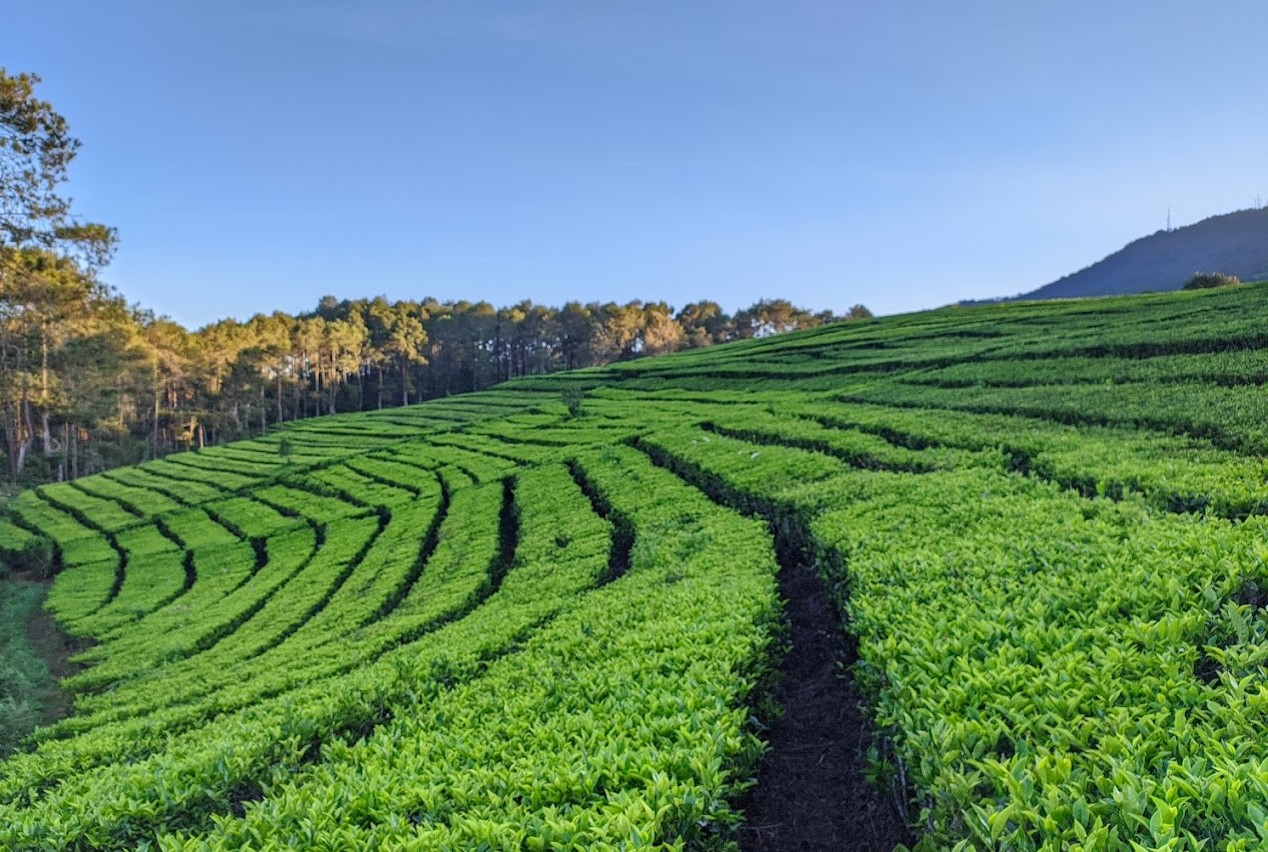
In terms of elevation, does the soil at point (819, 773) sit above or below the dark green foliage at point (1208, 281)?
below

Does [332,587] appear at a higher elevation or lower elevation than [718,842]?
lower

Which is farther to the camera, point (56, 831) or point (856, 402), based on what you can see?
point (856, 402)

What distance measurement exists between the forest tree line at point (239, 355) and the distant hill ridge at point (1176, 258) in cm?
8379

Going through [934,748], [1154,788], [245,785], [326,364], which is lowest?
[245,785]

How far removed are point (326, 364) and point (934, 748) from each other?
3756 inches

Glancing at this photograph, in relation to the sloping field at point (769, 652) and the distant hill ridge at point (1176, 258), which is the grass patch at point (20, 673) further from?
the distant hill ridge at point (1176, 258)

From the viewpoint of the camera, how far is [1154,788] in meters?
3.20

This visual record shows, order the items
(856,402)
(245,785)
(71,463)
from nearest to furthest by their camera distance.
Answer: (245,785) < (856,402) < (71,463)

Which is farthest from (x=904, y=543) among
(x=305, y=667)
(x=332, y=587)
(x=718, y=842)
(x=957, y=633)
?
(x=332, y=587)

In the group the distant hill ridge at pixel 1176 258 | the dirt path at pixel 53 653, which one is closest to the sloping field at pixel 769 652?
the dirt path at pixel 53 653

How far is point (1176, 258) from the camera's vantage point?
14675 centimetres

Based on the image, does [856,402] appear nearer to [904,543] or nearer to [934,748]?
[904,543]

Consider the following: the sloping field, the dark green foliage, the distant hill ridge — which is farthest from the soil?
the distant hill ridge

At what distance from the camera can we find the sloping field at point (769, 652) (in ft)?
13.2
